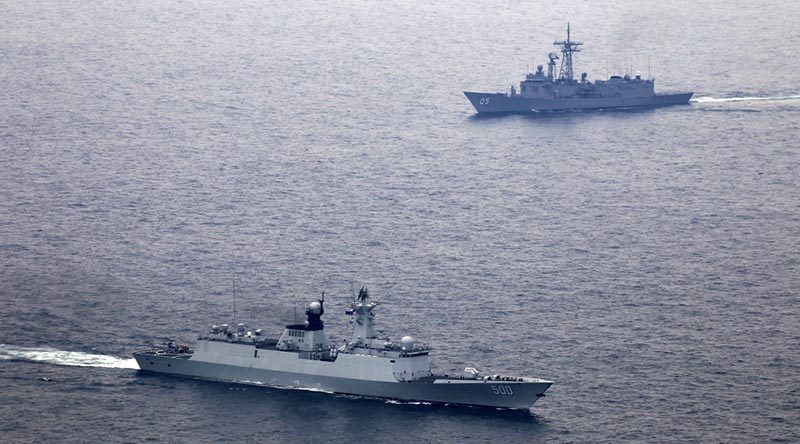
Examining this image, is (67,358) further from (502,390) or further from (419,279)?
(502,390)

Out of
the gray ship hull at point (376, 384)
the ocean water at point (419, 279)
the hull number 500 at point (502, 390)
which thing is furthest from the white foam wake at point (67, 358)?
the hull number 500 at point (502, 390)

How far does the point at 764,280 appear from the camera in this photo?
506 feet

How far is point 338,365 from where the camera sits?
13288 centimetres

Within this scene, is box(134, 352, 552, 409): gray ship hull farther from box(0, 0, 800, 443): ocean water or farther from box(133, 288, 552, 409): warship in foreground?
box(0, 0, 800, 443): ocean water

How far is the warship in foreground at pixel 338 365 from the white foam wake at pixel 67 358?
7.02 feet

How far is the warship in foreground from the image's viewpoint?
128000 millimetres

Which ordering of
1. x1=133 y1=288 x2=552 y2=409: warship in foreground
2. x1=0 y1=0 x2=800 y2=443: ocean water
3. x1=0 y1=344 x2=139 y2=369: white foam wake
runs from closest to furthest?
x1=0 y1=0 x2=800 y2=443: ocean water < x1=133 y1=288 x2=552 y2=409: warship in foreground < x1=0 y1=344 x2=139 y2=369: white foam wake

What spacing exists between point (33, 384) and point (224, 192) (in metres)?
53.4

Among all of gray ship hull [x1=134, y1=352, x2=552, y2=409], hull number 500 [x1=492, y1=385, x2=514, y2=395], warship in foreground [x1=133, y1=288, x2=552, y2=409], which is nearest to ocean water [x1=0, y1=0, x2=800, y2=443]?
gray ship hull [x1=134, y1=352, x2=552, y2=409]

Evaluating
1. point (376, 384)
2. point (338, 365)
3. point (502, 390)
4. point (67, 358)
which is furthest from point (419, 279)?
point (67, 358)

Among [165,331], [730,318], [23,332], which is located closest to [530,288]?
[730,318]

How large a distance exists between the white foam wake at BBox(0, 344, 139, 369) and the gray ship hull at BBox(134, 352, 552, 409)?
206 cm

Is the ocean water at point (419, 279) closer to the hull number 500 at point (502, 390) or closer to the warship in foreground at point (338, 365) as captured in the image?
the warship in foreground at point (338, 365)

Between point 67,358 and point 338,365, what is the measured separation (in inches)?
905
